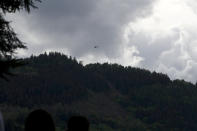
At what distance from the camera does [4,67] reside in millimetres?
10375

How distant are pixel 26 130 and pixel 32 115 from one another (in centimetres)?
28

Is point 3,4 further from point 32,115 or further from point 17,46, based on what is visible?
point 32,115

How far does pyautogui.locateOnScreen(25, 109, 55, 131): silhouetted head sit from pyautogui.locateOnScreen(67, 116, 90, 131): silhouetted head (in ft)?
3.97

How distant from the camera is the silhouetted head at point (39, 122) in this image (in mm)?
9406

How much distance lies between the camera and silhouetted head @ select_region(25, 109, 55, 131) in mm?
9406

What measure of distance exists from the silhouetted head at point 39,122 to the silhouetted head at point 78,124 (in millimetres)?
1211

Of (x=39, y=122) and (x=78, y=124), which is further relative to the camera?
(x=78, y=124)

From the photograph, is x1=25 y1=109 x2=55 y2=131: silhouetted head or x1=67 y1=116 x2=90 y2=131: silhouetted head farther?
x1=67 y1=116 x2=90 y2=131: silhouetted head

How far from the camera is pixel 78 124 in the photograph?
421 inches

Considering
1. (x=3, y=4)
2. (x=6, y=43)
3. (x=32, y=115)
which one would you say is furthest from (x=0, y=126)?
(x=3, y=4)

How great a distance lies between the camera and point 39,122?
373 inches

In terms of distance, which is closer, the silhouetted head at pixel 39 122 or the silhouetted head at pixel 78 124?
the silhouetted head at pixel 39 122

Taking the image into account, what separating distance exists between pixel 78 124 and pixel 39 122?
1.36 meters

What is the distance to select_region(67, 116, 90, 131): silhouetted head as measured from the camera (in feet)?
34.9
